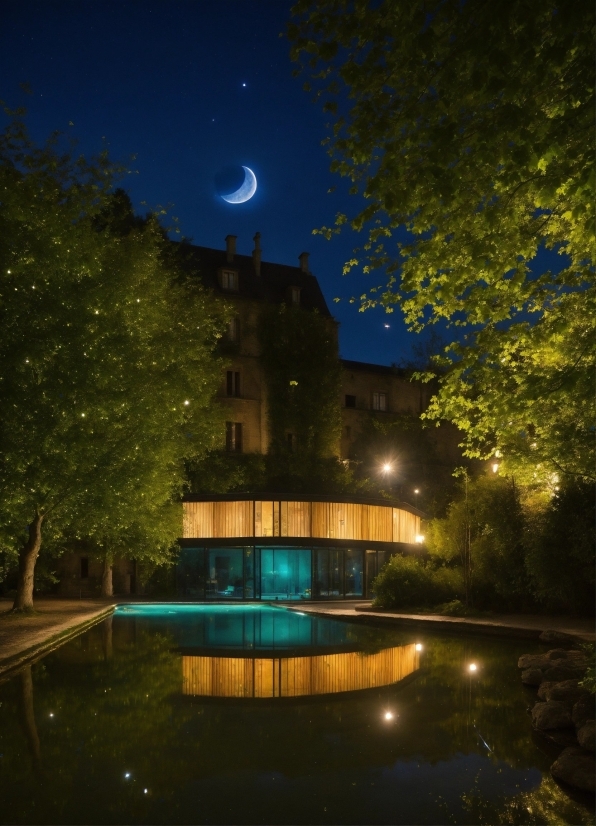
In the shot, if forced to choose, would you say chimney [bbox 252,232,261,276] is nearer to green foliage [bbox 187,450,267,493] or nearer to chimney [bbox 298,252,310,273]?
chimney [bbox 298,252,310,273]

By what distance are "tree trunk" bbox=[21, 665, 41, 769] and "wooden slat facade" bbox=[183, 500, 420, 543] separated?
2288cm

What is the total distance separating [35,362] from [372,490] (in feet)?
99.2

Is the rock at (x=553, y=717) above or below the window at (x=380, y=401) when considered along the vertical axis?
below

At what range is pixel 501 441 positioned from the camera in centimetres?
1367

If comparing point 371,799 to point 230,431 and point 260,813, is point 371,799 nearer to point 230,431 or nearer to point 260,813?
point 260,813

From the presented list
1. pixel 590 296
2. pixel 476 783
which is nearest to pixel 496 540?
pixel 590 296

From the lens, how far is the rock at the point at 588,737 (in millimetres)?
7465

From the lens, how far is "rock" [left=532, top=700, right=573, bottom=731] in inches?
349

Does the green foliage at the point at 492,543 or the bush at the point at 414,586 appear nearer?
the green foliage at the point at 492,543

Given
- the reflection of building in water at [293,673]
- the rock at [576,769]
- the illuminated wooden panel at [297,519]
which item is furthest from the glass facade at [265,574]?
the rock at [576,769]

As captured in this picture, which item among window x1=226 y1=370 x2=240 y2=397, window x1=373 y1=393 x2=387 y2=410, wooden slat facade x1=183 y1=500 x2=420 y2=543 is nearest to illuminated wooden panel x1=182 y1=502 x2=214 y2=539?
wooden slat facade x1=183 y1=500 x2=420 y2=543

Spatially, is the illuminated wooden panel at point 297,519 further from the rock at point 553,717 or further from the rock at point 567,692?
the rock at point 553,717

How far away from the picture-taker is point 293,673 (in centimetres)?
1312

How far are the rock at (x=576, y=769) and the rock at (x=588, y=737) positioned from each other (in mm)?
111
